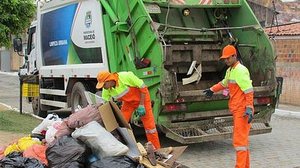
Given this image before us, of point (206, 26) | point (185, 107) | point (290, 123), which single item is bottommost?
point (290, 123)

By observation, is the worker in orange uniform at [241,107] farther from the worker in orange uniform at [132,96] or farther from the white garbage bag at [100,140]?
the white garbage bag at [100,140]

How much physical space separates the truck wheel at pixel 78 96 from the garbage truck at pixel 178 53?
0.7 inches

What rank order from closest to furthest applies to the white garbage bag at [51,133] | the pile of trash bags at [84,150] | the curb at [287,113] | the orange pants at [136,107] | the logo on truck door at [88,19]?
the pile of trash bags at [84,150]
the white garbage bag at [51,133]
the orange pants at [136,107]
the logo on truck door at [88,19]
the curb at [287,113]

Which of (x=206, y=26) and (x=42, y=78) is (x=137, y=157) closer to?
(x=206, y=26)

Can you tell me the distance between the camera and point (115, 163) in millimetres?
4418

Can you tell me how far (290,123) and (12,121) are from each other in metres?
5.64

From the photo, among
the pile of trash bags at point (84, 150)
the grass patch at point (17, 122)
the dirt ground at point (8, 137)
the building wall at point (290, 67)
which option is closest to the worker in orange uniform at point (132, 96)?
the pile of trash bags at point (84, 150)

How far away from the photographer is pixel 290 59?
41.5 feet

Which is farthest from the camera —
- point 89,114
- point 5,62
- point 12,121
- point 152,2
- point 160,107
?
point 5,62

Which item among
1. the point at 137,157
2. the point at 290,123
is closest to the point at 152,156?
the point at 137,157

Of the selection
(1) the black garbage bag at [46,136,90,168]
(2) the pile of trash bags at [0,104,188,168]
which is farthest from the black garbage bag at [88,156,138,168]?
(1) the black garbage bag at [46,136,90,168]

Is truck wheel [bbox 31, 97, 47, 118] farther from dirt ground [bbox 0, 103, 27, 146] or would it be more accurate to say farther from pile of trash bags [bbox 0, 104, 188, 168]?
pile of trash bags [bbox 0, 104, 188, 168]

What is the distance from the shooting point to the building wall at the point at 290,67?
40.5ft

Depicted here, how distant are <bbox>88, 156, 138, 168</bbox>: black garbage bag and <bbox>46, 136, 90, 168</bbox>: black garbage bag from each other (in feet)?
0.53
